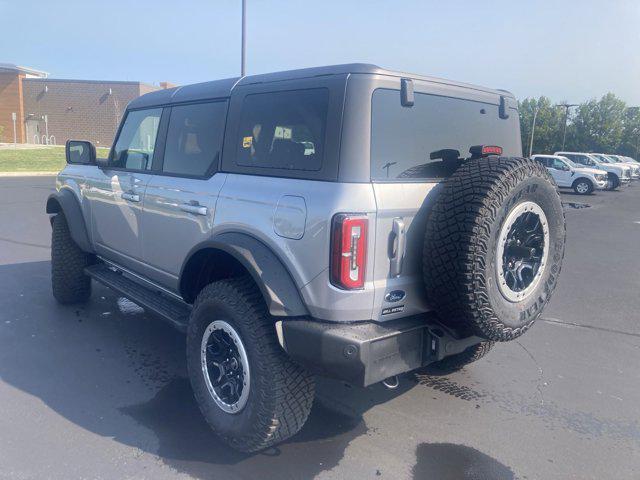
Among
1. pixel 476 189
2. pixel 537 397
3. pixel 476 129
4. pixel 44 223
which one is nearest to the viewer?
pixel 476 189

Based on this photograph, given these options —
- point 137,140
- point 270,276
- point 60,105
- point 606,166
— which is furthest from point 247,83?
point 60,105

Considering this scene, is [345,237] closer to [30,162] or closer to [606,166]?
[30,162]

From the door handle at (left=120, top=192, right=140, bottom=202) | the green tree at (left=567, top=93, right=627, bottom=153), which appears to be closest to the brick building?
the green tree at (left=567, top=93, right=627, bottom=153)

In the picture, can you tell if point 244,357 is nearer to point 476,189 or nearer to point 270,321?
point 270,321

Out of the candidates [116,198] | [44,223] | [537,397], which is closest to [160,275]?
[116,198]

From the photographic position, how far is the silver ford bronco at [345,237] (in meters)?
2.68

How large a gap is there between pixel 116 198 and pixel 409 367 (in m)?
2.96

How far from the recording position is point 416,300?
2.93 metres

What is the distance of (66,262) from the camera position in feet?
17.7

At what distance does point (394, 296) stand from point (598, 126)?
63.1 metres

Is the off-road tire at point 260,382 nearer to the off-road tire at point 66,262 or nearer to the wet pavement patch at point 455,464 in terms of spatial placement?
the wet pavement patch at point 455,464

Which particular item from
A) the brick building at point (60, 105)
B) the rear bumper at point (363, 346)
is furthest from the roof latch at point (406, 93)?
the brick building at point (60, 105)

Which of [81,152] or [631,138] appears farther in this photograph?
[631,138]

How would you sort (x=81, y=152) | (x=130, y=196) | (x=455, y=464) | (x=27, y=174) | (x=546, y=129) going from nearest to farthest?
(x=455, y=464), (x=130, y=196), (x=81, y=152), (x=27, y=174), (x=546, y=129)
